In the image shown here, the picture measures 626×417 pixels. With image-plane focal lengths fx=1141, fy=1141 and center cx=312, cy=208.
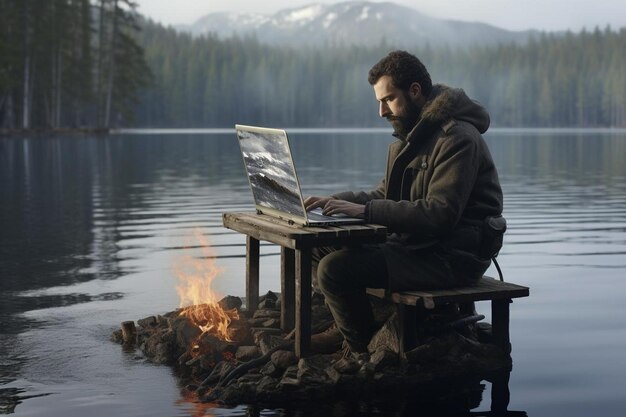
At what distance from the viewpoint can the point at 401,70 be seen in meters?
7.08

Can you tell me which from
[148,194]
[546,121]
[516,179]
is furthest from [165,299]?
[546,121]

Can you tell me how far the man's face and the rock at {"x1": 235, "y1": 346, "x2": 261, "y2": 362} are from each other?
172 centimetres

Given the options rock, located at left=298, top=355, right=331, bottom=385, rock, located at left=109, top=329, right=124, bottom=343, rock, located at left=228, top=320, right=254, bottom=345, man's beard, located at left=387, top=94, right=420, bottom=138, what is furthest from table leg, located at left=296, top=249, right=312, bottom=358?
rock, located at left=109, top=329, right=124, bottom=343

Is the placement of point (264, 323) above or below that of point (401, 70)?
below

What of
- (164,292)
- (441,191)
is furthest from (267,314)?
(164,292)

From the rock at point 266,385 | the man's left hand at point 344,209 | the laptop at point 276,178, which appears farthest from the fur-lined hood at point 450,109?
the rock at point 266,385

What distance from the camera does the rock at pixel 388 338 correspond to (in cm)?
732

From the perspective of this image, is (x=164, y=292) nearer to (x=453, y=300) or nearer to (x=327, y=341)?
(x=327, y=341)

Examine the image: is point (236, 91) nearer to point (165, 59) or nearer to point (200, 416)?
point (165, 59)

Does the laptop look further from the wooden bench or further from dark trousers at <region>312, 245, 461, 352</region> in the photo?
the wooden bench

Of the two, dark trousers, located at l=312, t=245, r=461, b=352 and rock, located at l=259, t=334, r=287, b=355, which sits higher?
dark trousers, located at l=312, t=245, r=461, b=352

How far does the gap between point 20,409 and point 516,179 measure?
86.6ft

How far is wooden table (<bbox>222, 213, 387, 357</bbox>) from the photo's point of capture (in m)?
6.92

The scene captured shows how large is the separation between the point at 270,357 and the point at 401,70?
201 centimetres
